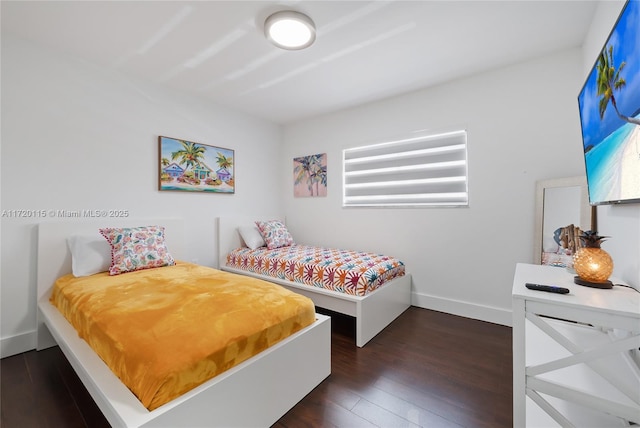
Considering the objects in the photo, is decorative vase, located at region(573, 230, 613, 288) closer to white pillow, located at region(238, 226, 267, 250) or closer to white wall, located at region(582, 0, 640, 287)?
white wall, located at region(582, 0, 640, 287)

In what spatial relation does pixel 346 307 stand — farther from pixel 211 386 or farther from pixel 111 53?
pixel 111 53

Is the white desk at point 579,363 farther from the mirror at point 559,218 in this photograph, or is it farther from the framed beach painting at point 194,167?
the framed beach painting at point 194,167

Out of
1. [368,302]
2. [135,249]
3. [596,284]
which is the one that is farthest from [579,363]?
[135,249]

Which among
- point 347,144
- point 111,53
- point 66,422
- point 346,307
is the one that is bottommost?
point 66,422

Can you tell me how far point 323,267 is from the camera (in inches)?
99.5

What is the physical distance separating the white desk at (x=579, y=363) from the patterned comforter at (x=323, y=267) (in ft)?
4.02

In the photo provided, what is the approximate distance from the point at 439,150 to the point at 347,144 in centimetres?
119

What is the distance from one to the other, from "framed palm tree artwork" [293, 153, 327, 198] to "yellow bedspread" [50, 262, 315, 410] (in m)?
2.11

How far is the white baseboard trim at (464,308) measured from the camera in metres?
2.56

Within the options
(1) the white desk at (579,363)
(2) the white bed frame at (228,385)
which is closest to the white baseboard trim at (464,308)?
(1) the white desk at (579,363)

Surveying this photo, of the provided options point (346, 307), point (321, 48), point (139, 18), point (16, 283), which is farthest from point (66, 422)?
point (321, 48)

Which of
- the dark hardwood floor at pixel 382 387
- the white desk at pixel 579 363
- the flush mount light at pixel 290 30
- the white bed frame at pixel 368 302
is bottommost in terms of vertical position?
the dark hardwood floor at pixel 382 387

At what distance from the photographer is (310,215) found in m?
4.04

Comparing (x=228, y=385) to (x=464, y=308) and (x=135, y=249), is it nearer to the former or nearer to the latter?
(x=135, y=249)
